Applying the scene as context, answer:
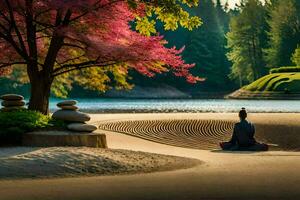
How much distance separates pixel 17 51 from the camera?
60.7 feet

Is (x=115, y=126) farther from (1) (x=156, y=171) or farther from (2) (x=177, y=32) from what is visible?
(2) (x=177, y=32)

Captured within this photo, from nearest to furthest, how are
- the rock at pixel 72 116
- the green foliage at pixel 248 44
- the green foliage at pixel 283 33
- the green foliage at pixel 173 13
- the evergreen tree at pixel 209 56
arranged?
the rock at pixel 72 116 < the green foliage at pixel 173 13 < the green foliage at pixel 283 33 < the green foliage at pixel 248 44 < the evergreen tree at pixel 209 56

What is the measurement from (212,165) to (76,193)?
494 cm

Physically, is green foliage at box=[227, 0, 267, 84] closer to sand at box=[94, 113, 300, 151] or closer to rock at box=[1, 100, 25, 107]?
sand at box=[94, 113, 300, 151]

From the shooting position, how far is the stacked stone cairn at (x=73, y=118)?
17.1 m

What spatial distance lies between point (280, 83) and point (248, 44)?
22922 mm

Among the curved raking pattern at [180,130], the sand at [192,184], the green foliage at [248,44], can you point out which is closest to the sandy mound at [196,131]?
the curved raking pattern at [180,130]

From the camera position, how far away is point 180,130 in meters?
25.0

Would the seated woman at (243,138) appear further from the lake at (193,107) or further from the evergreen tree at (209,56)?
the evergreen tree at (209,56)

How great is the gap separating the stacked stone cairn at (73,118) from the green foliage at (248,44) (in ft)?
243

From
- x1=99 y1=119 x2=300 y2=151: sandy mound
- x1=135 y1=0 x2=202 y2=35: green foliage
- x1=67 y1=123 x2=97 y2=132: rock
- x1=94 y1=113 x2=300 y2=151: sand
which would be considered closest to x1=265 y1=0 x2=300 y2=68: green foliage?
x1=94 y1=113 x2=300 y2=151: sand

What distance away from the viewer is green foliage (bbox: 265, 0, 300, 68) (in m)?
86.4

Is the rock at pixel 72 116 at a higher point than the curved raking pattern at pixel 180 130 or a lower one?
higher

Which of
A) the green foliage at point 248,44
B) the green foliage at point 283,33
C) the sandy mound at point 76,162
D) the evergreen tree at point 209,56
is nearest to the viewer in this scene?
the sandy mound at point 76,162
